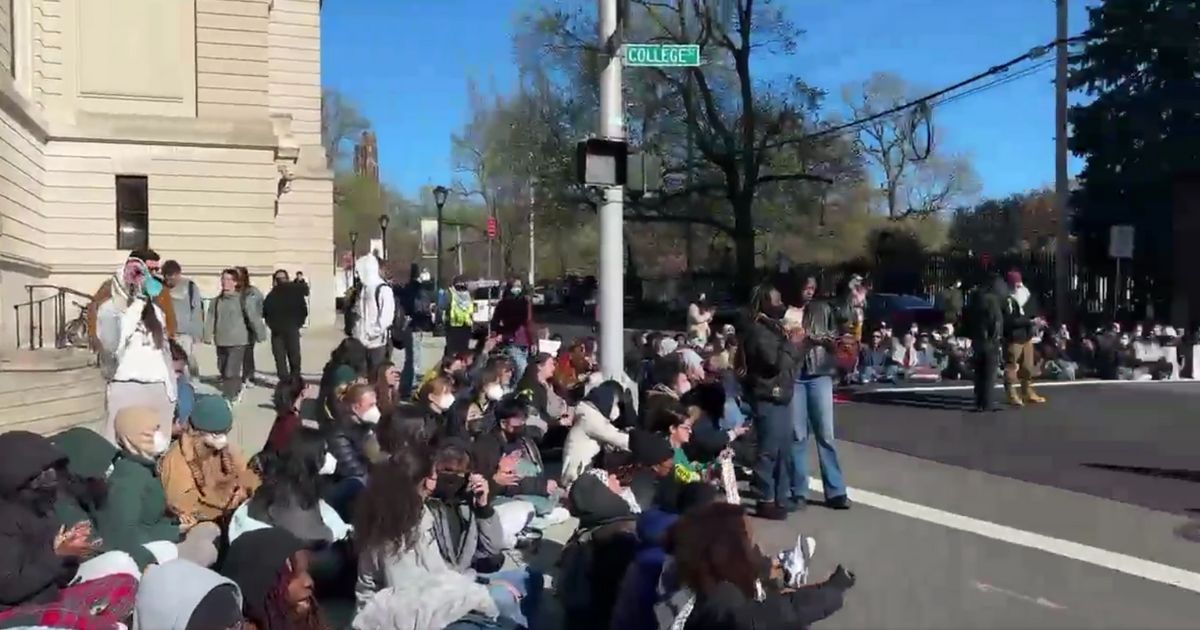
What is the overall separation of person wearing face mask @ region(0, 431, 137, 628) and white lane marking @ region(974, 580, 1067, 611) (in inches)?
177

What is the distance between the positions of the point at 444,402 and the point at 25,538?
16.4ft

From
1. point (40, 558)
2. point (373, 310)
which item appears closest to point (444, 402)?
point (373, 310)

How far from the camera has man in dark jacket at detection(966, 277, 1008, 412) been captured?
14039 mm

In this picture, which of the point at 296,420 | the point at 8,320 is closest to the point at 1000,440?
the point at 296,420

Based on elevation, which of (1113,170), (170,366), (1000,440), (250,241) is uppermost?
(1113,170)

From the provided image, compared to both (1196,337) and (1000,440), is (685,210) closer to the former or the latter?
(1196,337)

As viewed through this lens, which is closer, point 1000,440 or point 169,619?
point 169,619

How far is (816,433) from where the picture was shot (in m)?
8.64

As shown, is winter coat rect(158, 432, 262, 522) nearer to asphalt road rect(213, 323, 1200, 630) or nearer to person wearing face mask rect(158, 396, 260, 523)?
person wearing face mask rect(158, 396, 260, 523)

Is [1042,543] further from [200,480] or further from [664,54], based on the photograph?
[664,54]

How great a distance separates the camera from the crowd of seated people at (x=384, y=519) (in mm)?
4207

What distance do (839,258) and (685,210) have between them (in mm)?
19698

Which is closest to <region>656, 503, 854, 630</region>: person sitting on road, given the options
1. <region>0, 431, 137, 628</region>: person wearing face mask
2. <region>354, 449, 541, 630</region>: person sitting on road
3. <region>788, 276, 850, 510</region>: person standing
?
<region>354, 449, 541, 630</region>: person sitting on road

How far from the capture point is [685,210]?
150 feet
